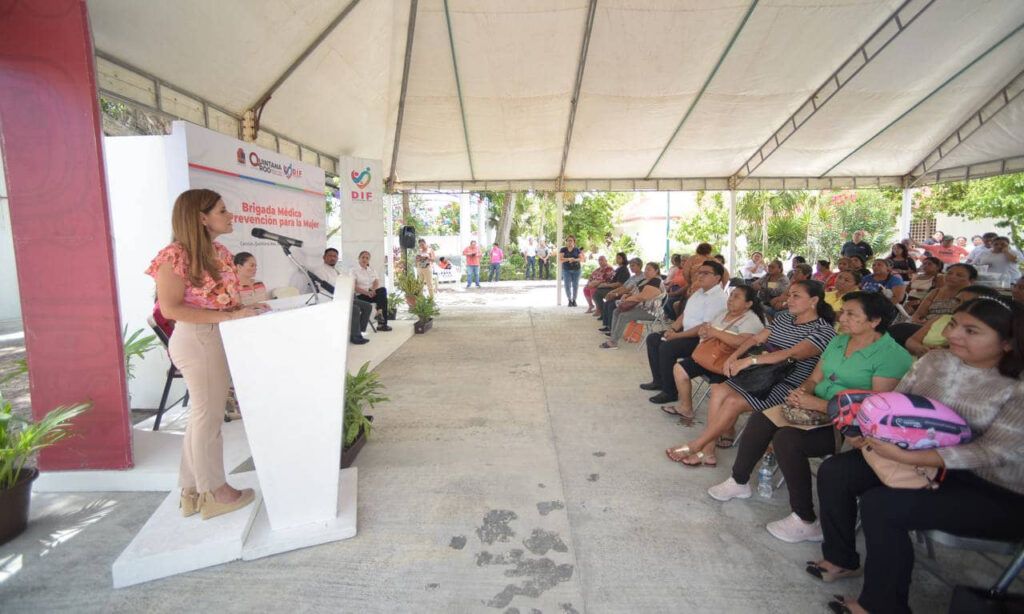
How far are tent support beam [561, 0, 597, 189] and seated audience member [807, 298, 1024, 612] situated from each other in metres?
5.55

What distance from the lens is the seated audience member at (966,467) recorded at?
1.74 metres

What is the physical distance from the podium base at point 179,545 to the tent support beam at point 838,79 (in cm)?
808

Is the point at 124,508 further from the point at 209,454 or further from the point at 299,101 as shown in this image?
the point at 299,101

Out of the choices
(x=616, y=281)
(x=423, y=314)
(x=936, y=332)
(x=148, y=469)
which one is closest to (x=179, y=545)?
(x=148, y=469)

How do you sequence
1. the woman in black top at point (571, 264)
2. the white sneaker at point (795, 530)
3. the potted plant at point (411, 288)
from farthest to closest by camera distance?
the woman in black top at point (571, 264)
the potted plant at point (411, 288)
the white sneaker at point (795, 530)

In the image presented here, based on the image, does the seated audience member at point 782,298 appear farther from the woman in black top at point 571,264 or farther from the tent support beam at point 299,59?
the tent support beam at point 299,59

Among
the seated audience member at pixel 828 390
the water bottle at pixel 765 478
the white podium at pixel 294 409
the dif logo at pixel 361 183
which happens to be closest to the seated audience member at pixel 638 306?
the water bottle at pixel 765 478

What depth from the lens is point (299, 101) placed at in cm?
628

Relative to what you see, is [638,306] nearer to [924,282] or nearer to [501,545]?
[924,282]

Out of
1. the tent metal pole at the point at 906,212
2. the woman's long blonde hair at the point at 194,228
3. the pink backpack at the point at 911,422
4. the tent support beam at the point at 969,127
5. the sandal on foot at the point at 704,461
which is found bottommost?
the sandal on foot at the point at 704,461

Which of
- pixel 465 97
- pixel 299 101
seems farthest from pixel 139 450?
pixel 465 97

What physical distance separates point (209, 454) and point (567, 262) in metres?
8.71

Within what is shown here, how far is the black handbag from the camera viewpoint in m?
3.00

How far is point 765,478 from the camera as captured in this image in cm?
277
